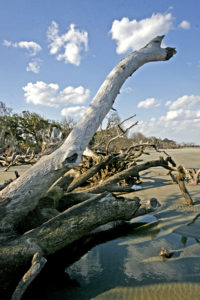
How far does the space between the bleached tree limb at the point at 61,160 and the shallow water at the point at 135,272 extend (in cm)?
85

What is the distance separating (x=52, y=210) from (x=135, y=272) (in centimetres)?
126

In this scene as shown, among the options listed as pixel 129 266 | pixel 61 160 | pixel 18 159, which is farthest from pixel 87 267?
pixel 18 159

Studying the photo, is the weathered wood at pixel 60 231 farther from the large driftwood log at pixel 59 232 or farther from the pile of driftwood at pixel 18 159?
the pile of driftwood at pixel 18 159

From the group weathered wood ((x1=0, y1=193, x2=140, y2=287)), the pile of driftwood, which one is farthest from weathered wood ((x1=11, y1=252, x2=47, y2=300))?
the pile of driftwood

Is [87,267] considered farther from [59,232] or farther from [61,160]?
[61,160]

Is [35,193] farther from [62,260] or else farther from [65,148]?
[62,260]

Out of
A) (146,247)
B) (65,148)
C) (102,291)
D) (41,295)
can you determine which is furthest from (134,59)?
(41,295)

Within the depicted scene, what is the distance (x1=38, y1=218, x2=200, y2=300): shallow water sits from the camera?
178cm

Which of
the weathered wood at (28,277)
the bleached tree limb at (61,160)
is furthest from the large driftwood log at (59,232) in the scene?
the bleached tree limb at (61,160)

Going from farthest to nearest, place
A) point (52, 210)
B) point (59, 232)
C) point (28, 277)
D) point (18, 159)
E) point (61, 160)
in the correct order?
point (18, 159) → point (52, 210) → point (61, 160) → point (59, 232) → point (28, 277)

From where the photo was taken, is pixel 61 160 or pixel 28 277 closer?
pixel 28 277

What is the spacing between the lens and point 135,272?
206cm

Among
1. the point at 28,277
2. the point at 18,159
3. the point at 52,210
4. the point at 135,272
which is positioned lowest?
the point at 135,272

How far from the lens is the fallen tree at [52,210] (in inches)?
69.6
